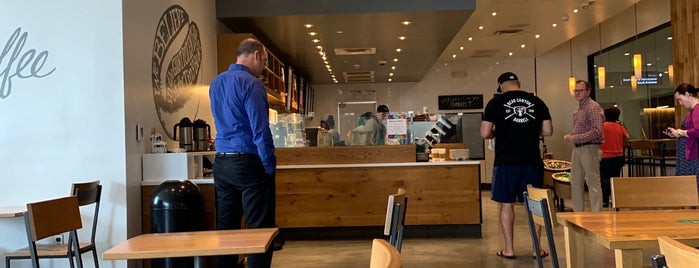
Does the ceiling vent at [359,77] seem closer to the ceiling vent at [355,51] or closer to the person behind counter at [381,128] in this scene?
the ceiling vent at [355,51]

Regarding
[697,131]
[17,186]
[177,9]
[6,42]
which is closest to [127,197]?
[17,186]

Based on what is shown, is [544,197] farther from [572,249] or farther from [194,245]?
[194,245]

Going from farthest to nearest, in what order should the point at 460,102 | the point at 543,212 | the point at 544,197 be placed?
the point at 460,102
the point at 544,197
the point at 543,212

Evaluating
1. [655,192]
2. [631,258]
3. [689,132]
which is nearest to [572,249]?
[631,258]

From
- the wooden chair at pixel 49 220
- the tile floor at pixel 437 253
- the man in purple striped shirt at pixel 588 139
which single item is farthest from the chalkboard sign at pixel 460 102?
the wooden chair at pixel 49 220

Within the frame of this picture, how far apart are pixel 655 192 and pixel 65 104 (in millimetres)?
4043

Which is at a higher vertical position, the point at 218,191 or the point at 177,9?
the point at 177,9

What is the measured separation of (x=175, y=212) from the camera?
3.89 meters

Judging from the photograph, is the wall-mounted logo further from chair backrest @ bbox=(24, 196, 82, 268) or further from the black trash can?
chair backrest @ bbox=(24, 196, 82, 268)

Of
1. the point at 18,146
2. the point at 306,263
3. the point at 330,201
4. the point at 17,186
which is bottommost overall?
the point at 306,263

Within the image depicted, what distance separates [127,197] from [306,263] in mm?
1686

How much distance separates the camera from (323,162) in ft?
20.8

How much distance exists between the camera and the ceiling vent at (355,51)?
29.7 ft

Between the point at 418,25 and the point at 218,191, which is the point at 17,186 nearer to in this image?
the point at 218,191
